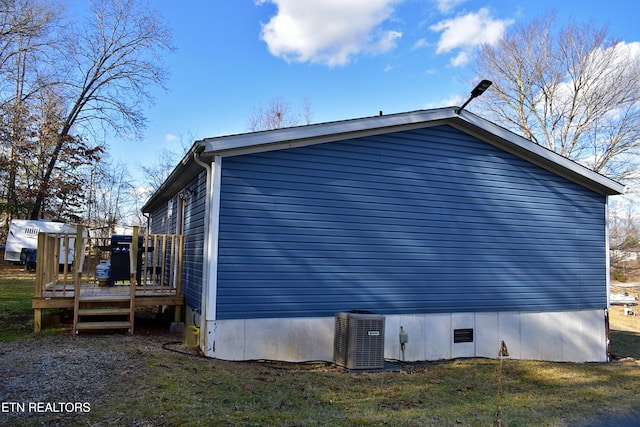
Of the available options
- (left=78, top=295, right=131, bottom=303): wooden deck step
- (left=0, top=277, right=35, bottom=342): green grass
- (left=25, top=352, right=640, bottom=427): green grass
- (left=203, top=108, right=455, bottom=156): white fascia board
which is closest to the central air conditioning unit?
(left=25, top=352, right=640, bottom=427): green grass

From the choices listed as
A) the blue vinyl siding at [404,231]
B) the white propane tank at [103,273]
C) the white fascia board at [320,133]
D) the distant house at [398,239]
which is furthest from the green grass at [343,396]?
the white propane tank at [103,273]

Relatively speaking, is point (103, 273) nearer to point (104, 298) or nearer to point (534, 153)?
point (104, 298)

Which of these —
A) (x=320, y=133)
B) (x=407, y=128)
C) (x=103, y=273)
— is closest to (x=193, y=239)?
(x=320, y=133)

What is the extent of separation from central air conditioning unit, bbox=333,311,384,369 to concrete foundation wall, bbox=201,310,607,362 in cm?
66

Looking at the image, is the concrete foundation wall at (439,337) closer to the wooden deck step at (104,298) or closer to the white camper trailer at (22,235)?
the wooden deck step at (104,298)

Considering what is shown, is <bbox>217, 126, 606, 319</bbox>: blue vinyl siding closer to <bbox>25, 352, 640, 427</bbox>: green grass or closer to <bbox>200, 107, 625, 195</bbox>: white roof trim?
<bbox>200, 107, 625, 195</bbox>: white roof trim

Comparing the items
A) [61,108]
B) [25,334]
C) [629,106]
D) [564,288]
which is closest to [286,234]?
[25,334]

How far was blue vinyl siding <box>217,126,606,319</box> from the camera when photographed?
677 cm

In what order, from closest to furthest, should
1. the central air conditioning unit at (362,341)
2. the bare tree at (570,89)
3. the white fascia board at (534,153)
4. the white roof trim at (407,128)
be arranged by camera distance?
the central air conditioning unit at (362,341)
the white roof trim at (407,128)
the white fascia board at (534,153)
the bare tree at (570,89)

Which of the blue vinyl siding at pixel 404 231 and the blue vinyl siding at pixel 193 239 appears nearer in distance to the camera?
the blue vinyl siding at pixel 404 231

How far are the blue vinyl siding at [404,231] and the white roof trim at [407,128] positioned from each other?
0.12m

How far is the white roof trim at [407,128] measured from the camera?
259 inches

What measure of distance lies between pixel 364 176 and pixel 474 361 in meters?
3.50

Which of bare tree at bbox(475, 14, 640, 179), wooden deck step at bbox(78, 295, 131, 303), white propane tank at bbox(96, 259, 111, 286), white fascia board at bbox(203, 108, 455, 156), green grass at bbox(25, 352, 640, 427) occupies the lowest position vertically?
green grass at bbox(25, 352, 640, 427)
